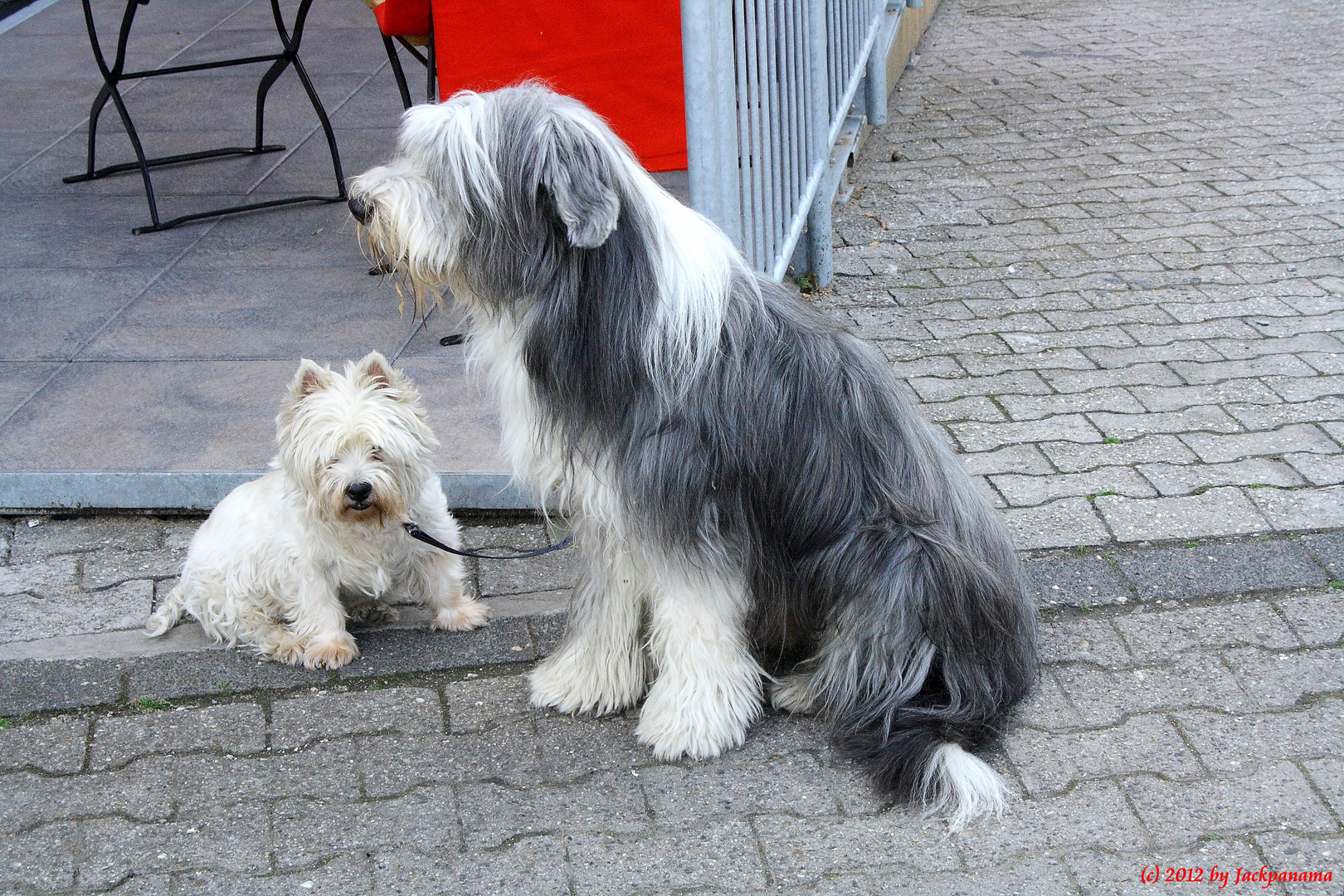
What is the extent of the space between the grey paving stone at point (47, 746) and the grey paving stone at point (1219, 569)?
284 cm

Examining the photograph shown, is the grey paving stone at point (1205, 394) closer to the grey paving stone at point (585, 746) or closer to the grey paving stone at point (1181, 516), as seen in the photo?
the grey paving stone at point (1181, 516)

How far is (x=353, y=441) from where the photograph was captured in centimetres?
295

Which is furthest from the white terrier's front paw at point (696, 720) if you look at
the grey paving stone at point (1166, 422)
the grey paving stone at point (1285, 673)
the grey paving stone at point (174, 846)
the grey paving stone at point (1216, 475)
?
the grey paving stone at point (1166, 422)

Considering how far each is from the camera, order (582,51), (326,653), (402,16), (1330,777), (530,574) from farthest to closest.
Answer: (582,51)
(402,16)
(530,574)
(326,653)
(1330,777)

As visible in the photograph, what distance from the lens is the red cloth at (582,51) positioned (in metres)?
4.61

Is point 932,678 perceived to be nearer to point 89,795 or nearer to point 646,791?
point 646,791

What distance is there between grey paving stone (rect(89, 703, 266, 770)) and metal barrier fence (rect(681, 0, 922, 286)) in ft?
6.55

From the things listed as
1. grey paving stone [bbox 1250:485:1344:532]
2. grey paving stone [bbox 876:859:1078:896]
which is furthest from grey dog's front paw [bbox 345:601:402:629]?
grey paving stone [bbox 1250:485:1344:532]

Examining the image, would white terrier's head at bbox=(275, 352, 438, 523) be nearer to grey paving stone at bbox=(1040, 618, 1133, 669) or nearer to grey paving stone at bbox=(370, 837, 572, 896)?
grey paving stone at bbox=(370, 837, 572, 896)

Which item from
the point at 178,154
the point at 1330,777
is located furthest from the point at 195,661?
the point at 178,154

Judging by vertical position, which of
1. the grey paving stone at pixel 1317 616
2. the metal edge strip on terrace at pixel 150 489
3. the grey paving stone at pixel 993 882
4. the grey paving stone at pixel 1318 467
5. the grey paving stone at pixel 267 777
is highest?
the metal edge strip on terrace at pixel 150 489

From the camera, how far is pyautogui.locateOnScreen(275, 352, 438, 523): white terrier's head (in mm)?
2936

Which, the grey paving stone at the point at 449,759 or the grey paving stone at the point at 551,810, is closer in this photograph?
the grey paving stone at the point at 551,810

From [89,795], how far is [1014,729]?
2.18 meters
